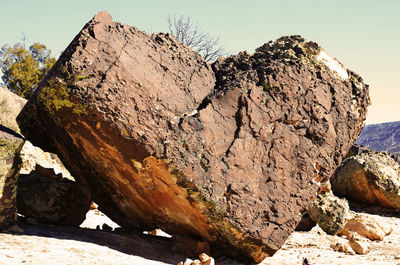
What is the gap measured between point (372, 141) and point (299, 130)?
2140 inches

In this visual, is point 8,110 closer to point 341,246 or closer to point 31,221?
point 31,221

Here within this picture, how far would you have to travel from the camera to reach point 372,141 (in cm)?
5456

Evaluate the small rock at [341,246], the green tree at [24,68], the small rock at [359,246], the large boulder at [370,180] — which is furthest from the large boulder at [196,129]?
the green tree at [24,68]

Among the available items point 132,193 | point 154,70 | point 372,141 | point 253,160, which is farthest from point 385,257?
point 372,141

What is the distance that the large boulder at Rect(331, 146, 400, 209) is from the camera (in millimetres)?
9555

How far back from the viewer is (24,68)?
65.9 feet

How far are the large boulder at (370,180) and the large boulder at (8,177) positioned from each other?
8.15 m

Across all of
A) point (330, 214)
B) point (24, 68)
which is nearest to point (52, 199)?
point (330, 214)

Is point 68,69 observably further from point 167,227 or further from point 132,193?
point 167,227

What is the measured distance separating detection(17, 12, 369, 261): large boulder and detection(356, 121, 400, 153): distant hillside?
46.7m

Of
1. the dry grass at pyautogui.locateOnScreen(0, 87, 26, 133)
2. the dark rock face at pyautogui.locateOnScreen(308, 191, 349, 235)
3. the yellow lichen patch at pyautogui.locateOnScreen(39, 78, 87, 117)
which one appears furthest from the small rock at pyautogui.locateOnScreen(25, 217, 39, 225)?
the dry grass at pyautogui.locateOnScreen(0, 87, 26, 133)

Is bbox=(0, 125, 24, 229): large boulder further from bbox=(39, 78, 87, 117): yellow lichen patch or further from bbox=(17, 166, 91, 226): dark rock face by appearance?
bbox=(39, 78, 87, 117): yellow lichen patch

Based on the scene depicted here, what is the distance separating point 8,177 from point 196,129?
6.17 feet

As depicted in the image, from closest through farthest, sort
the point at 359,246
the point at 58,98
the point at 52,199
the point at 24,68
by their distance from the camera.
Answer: the point at 58,98, the point at 52,199, the point at 359,246, the point at 24,68
